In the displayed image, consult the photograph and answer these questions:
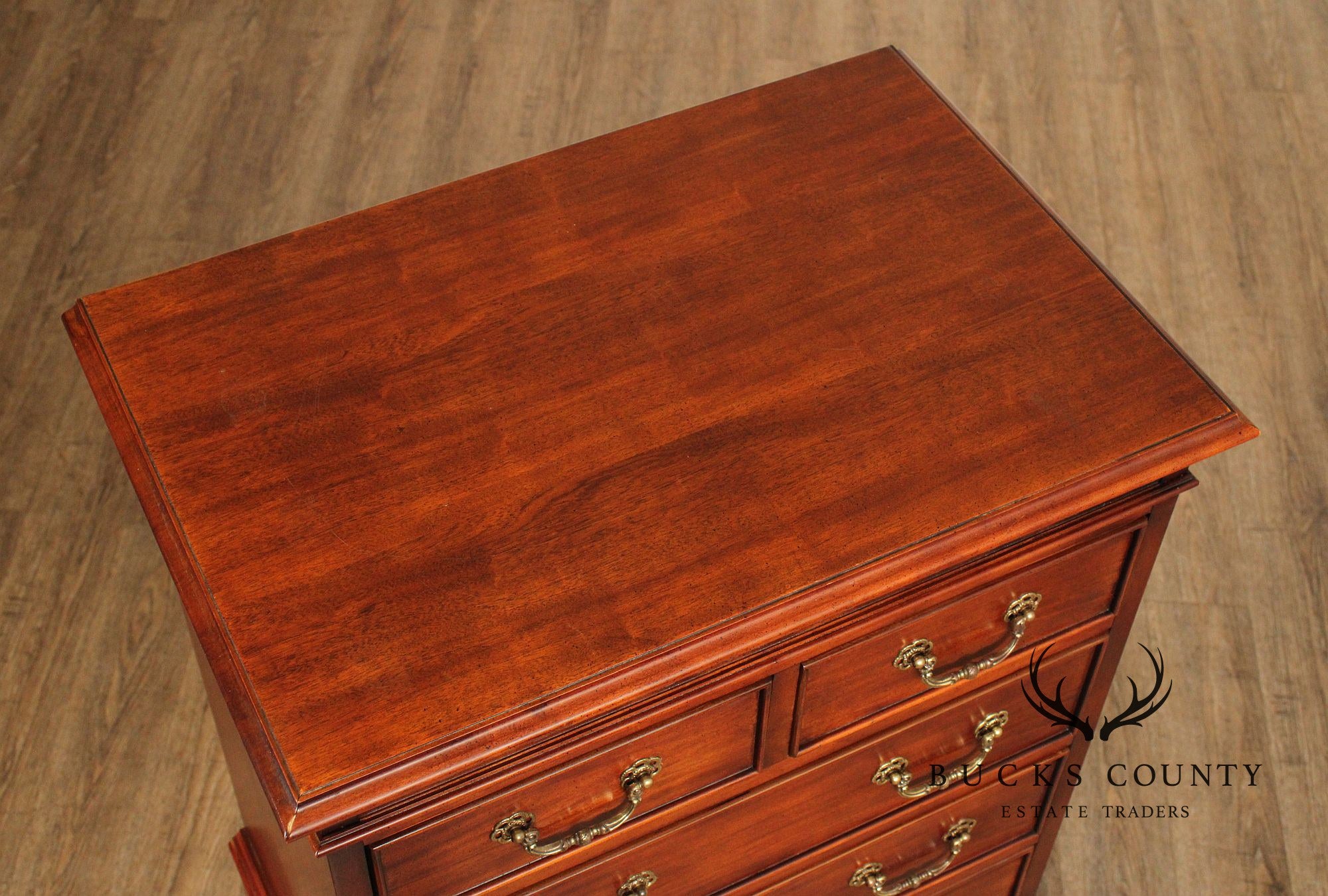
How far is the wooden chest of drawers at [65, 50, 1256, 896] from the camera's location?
3.69 ft

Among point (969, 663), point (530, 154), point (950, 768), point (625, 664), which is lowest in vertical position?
point (950, 768)

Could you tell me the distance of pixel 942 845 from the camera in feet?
5.26

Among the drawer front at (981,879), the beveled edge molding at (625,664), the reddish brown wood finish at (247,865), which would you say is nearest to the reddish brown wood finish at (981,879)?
the drawer front at (981,879)

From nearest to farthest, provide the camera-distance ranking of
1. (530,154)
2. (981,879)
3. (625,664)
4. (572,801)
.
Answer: (625,664) → (572,801) → (981,879) → (530,154)

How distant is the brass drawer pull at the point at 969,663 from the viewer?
129 centimetres

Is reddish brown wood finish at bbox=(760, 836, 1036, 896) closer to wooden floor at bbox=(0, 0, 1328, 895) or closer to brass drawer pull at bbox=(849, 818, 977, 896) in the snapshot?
brass drawer pull at bbox=(849, 818, 977, 896)

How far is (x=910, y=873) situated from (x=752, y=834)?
28 centimetres

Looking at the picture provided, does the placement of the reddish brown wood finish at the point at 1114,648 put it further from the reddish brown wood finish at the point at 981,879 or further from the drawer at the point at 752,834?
the drawer at the point at 752,834

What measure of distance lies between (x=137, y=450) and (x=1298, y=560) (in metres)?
1.75

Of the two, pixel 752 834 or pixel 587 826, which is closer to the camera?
pixel 587 826

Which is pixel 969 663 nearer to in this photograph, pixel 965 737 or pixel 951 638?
pixel 951 638

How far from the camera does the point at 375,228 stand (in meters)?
1.42

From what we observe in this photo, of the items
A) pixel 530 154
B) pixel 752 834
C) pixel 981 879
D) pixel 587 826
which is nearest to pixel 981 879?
pixel 981 879

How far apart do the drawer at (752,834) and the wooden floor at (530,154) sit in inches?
25.1
